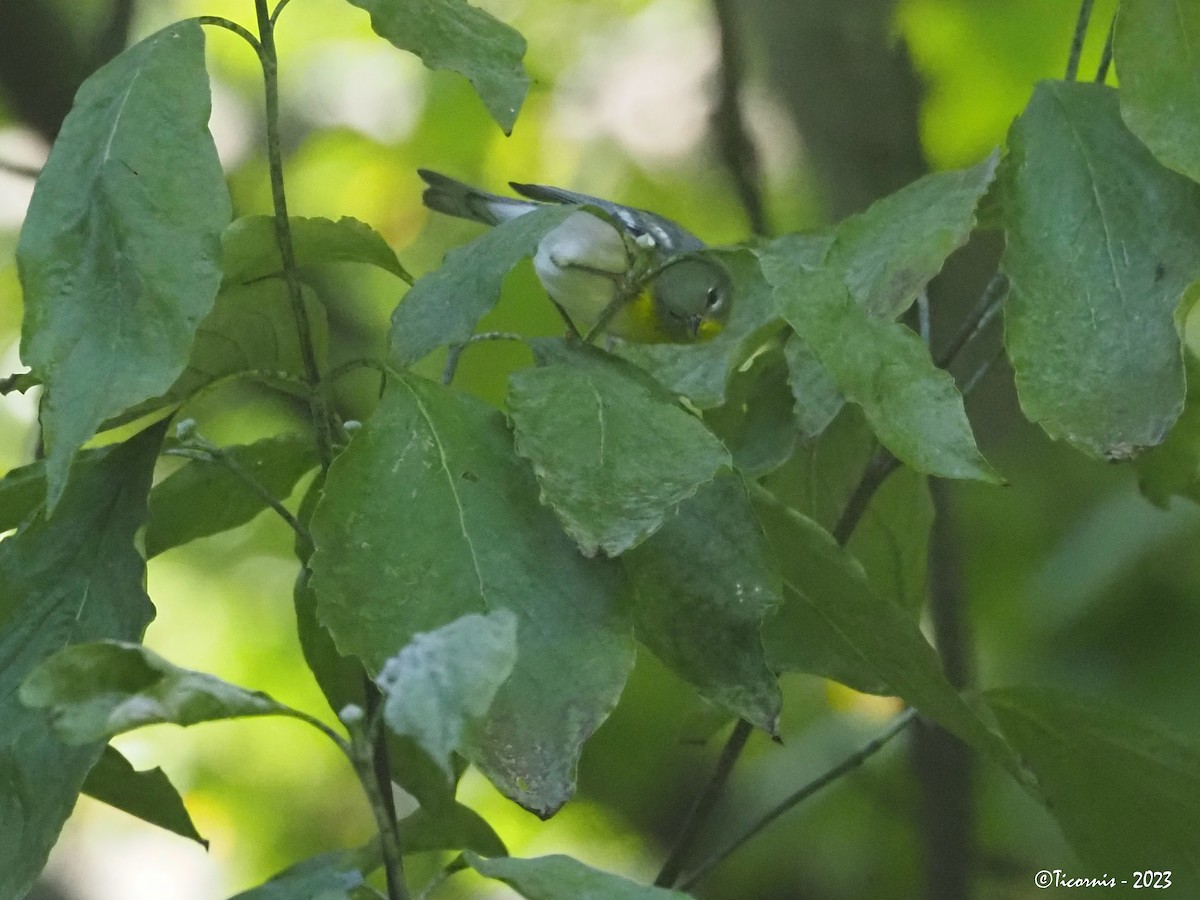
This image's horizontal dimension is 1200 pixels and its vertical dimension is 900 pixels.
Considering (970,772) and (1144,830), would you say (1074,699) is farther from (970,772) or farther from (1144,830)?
(970,772)

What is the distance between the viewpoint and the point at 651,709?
5.28ft

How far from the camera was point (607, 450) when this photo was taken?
0.54 metres

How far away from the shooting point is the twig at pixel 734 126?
4.76ft

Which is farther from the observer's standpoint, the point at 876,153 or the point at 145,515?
the point at 876,153

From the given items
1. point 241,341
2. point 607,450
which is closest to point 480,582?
point 607,450

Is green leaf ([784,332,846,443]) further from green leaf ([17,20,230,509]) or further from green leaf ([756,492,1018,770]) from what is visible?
green leaf ([17,20,230,509])

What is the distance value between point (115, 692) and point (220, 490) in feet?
1.18

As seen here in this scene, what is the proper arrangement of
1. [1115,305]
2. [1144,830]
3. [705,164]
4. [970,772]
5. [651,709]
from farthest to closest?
[705,164], [651,709], [970,772], [1144,830], [1115,305]

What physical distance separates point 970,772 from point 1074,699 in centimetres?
53

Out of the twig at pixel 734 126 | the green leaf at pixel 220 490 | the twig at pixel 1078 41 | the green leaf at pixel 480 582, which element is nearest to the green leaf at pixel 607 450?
the green leaf at pixel 480 582

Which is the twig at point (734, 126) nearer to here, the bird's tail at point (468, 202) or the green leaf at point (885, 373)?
the bird's tail at point (468, 202)

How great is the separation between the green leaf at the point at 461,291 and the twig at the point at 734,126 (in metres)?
0.81

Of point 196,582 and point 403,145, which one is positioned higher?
point 403,145

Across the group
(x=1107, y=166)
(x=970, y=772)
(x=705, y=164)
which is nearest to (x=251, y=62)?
(x=705, y=164)
